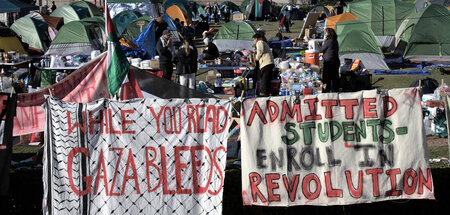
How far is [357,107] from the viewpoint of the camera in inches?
279

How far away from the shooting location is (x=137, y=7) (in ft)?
112

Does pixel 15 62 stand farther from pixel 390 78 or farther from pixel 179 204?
pixel 179 204

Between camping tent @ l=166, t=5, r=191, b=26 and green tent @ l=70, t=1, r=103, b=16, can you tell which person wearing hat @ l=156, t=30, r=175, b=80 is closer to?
camping tent @ l=166, t=5, r=191, b=26

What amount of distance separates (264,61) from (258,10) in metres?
24.2

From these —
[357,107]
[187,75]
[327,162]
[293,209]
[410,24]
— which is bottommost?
[293,209]

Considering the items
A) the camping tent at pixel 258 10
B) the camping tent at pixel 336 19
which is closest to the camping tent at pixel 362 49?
the camping tent at pixel 336 19

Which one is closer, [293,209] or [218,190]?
[218,190]

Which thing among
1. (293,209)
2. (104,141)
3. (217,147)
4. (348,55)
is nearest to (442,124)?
(293,209)

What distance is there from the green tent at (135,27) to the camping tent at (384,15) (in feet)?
27.9

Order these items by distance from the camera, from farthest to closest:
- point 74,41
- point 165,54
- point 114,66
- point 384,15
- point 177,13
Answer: point 177,13 → point 384,15 → point 74,41 → point 165,54 → point 114,66

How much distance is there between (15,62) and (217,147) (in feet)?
42.4

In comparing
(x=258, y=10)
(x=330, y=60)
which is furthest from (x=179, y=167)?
(x=258, y=10)

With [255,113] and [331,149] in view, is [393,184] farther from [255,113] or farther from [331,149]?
[255,113]

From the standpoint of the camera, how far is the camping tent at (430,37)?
810 inches
